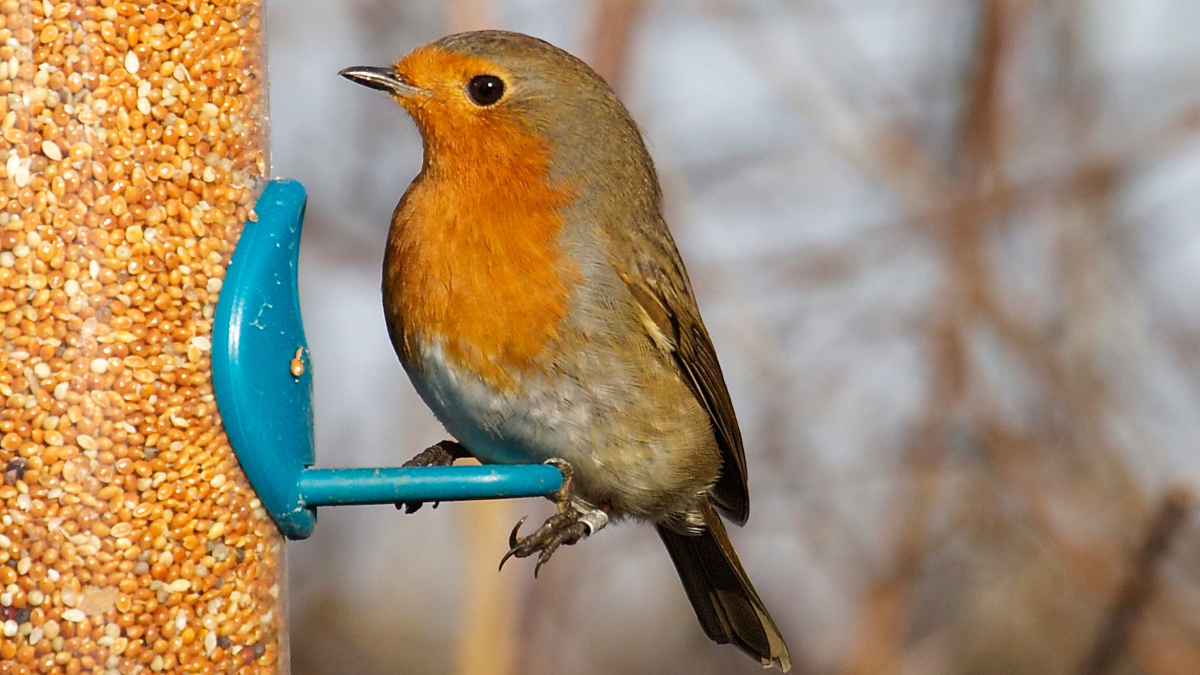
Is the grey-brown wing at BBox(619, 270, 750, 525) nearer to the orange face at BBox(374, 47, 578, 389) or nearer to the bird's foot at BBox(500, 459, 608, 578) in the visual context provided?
the orange face at BBox(374, 47, 578, 389)

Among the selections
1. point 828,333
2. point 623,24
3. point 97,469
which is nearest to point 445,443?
point 97,469

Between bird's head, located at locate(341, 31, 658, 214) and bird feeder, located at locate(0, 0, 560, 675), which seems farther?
bird's head, located at locate(341, 31, 658, 214)

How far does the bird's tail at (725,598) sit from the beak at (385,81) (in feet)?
5.27

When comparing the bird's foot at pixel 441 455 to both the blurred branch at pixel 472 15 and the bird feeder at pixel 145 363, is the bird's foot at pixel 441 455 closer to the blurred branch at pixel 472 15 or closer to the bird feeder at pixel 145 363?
the bird feeder at pixel 145 363

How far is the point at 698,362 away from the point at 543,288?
2.67ft

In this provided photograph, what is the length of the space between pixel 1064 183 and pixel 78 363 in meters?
5.16

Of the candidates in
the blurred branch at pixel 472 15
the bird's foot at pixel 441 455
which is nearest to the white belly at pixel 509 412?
the bird's foot at pixel 441 455

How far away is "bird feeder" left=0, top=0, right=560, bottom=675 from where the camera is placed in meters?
2.74

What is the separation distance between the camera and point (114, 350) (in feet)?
9.21

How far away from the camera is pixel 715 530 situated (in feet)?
14.6

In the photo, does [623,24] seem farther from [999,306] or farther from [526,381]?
[526,381]

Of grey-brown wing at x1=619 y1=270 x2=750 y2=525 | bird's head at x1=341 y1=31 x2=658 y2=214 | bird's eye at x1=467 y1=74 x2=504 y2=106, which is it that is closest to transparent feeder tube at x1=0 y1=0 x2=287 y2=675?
bird's head at x1=341 y1=31 x2=658 y2=214

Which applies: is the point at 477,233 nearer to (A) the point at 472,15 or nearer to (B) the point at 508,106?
(B) the point at 508,106

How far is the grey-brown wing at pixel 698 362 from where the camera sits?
12.9 ft
